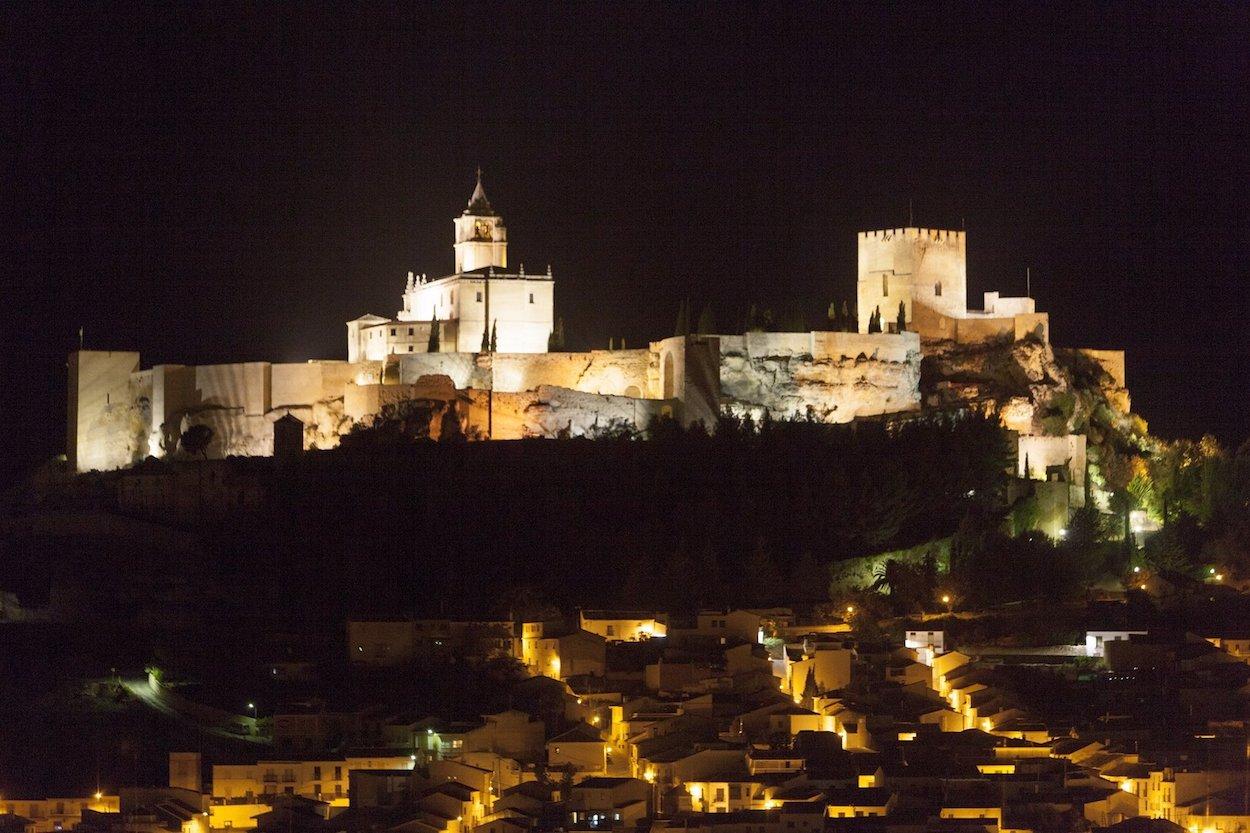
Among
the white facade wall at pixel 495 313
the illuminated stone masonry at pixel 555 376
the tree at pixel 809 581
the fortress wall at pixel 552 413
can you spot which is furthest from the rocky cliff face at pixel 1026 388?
the white facade wall at pixel 495 313

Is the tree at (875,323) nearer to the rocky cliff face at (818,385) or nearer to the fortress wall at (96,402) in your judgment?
the rocky cliff face at (818,385)

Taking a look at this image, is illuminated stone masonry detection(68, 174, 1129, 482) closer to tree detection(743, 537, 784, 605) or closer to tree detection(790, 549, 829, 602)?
tree detection(790, 549, 829, 602)

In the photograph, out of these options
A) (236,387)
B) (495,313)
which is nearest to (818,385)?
(495,313)

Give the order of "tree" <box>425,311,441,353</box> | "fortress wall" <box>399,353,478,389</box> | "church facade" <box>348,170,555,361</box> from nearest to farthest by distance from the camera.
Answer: "fortress wall" <box>399,353,478,389</box>, "tree" <box>425,311,441,353</box>, "church facade" <box>348,170,555,361</box>

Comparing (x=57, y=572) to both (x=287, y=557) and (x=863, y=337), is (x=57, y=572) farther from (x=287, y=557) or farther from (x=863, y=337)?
(x=863, y=337)

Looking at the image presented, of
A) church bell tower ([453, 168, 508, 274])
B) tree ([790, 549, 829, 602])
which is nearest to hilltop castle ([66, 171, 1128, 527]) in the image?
church bell tower ([453, 168, 508, 274])

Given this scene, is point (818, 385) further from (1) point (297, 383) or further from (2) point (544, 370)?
(1) point (297, 383)
